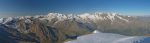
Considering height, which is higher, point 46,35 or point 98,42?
point 98,42

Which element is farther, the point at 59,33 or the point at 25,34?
the point at 59,33

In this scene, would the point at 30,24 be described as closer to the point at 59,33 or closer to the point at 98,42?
the point at 59,33

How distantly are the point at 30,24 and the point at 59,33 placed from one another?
3.79 meters

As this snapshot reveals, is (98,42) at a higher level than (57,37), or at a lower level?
higher

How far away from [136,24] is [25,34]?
27954mm

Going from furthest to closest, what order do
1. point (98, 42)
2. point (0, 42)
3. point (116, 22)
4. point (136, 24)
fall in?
A: point (116, 22)
point (136, 24)
point (0, 42)
point (98, 42)

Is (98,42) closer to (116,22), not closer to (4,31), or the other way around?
(4,31)

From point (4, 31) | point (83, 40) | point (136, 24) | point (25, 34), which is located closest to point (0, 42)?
point (4, 31)

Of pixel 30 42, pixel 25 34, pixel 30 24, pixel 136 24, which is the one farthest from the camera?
pixel 136 24

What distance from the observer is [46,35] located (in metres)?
34.5

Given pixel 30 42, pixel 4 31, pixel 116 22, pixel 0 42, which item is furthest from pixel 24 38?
pixel 116 22

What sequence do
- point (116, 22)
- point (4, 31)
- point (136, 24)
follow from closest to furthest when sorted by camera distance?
point (4, 31)
point (136, 24)
point (116, 22)

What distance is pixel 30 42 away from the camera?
101 feet

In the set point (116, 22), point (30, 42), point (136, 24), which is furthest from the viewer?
point (116, 22)
